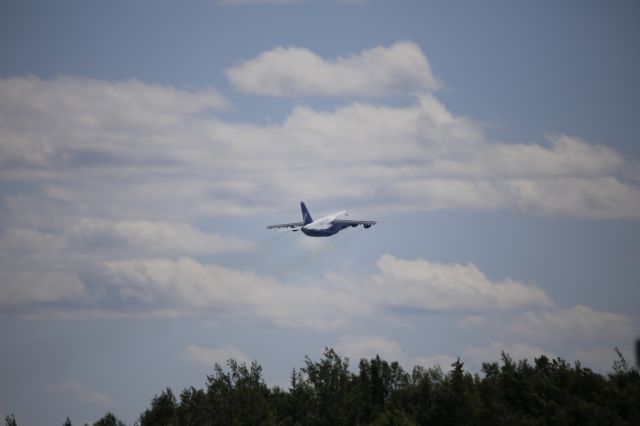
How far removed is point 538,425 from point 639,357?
131 m

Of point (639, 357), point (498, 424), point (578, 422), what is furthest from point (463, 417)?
point (639, 357)

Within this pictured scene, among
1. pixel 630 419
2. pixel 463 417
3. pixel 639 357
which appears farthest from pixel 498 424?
pixel 639 357

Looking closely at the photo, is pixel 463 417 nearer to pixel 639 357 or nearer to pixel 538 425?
pixel 538 425

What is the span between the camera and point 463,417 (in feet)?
653

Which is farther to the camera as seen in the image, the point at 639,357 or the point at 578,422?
the point at 578,422

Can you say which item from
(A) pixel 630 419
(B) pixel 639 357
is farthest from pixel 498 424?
(B) pixel 639 357

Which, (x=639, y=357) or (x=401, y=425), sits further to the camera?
(x=401, y=425)

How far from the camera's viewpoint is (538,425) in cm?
18912

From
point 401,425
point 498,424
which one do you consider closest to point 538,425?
point 498,424

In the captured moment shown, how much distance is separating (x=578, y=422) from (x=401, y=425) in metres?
29.7

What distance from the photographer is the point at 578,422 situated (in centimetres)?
19550

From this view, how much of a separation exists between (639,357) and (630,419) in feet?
467

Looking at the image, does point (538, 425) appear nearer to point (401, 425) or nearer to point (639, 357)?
point (401, 425)

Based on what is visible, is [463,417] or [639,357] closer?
[639,357]
